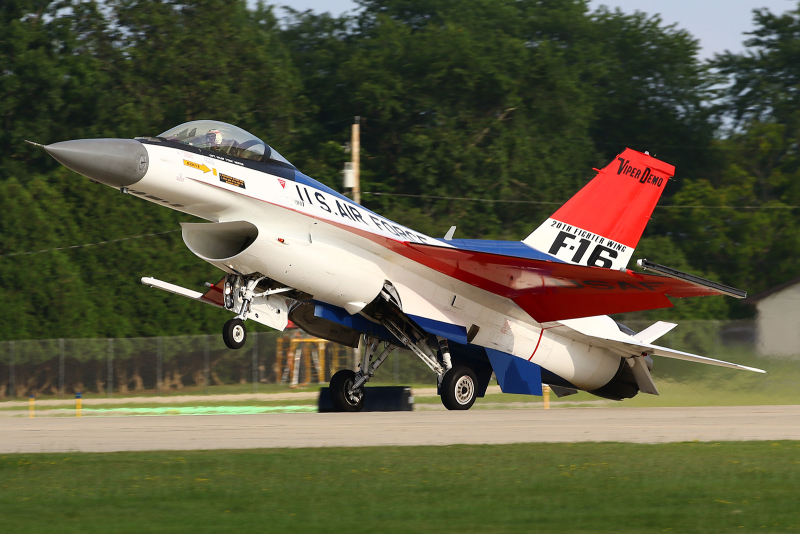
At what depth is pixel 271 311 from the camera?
1591 cm

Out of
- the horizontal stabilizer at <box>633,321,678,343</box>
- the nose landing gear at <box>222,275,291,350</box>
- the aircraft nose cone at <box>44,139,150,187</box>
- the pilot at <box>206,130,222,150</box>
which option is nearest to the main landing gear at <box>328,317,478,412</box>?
the nose landing gear at <box>222,275,291,350</box>

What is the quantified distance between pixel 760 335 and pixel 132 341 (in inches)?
724

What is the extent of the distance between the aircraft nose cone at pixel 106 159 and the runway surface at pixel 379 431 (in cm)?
357

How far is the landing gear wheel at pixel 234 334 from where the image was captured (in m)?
14.5

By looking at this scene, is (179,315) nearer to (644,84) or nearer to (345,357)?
(345,357)

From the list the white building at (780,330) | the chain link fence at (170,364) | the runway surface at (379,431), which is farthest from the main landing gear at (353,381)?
the white building at (780,330)

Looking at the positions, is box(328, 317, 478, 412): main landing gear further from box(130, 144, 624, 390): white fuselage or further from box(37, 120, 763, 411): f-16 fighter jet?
box(130, 144, 624, 390): white fuselage

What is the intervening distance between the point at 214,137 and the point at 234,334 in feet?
10.1

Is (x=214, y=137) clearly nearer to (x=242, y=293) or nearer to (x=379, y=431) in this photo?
(x=242, y=293)

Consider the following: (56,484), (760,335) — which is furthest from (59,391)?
(56,484)

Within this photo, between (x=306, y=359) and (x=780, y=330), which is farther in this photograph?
(x=306, y=359)

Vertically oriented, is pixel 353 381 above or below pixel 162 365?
above

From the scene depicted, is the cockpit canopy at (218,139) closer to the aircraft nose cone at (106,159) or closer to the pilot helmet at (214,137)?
the pilot helmet at (214,137)

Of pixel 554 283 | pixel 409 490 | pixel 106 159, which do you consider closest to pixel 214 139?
pixel 106 159
